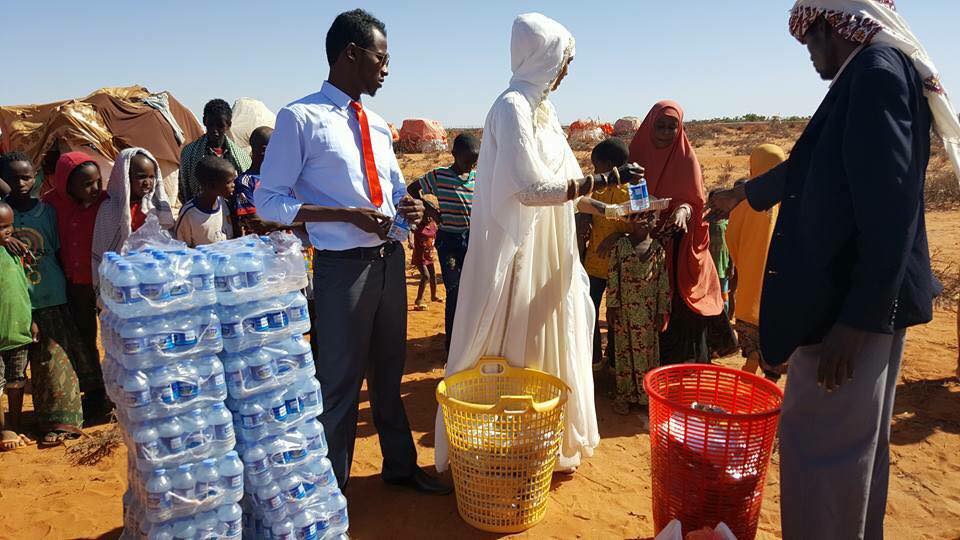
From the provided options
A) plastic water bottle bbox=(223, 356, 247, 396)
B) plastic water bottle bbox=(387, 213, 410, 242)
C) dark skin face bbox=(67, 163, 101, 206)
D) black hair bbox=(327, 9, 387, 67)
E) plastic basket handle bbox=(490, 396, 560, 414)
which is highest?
black hair bbox=(327, 9, 387, 67)

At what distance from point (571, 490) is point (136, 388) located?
2.35 m

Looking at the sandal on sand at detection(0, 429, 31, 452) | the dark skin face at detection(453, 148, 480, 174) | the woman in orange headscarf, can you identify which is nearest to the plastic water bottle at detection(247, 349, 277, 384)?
the sandal on sand at detection(0, 429, 31, 452)

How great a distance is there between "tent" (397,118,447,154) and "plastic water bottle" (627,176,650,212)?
3302 centimetres

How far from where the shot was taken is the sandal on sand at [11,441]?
159 inches

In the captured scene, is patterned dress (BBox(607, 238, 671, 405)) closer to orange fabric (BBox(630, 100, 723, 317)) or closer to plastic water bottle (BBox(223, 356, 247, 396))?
orange fabric (BBox(630, 100, 723, 317))

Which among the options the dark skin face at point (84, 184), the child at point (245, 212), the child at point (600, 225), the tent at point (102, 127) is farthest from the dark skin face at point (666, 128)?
the tent at point (102, 127)

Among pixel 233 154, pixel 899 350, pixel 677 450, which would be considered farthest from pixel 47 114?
pixel 899 350

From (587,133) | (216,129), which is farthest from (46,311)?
(587,133)

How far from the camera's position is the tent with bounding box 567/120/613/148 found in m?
37.0

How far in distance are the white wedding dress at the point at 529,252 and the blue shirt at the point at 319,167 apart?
568mm

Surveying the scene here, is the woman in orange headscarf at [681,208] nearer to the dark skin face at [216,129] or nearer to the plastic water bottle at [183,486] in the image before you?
the plastic water bottle at [183,486]

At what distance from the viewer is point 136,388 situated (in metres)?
2.15

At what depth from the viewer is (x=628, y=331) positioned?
462 cm

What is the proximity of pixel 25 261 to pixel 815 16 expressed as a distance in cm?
449
